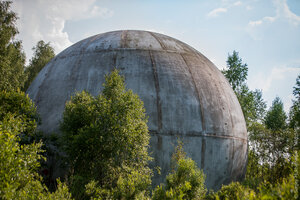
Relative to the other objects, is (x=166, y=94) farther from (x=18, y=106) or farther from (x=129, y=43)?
(x=18, y=106)

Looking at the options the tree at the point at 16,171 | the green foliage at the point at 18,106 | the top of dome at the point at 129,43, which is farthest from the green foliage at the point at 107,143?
the top of dome at the point at 129,43

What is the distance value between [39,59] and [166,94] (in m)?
26.0

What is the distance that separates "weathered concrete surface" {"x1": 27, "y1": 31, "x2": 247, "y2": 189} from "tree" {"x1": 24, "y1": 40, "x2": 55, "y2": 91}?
60.2ft

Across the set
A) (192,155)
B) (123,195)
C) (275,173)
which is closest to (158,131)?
(192,155)

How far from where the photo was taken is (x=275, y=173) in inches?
734

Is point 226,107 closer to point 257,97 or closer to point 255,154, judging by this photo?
point 255,154

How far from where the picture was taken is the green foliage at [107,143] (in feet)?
26.5

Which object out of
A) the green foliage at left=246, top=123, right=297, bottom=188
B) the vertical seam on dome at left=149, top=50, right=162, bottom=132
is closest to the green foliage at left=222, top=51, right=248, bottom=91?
the green foliage at left=246, top=123, right=297, bottom=188

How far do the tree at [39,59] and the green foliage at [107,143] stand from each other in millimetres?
25836

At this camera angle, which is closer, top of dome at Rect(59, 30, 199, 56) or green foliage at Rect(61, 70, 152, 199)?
green foliage at Rect(61, 70, 152, 199)

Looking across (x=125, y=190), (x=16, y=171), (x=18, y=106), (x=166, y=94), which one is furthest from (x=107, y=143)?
(x=166, y=94)

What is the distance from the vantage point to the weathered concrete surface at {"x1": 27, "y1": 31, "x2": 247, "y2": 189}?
450 inches

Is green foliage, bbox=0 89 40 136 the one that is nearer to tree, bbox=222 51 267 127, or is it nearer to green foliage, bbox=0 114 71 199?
green foliage, bbox=0 114 71 199

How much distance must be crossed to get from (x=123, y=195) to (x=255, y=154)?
718 inches
